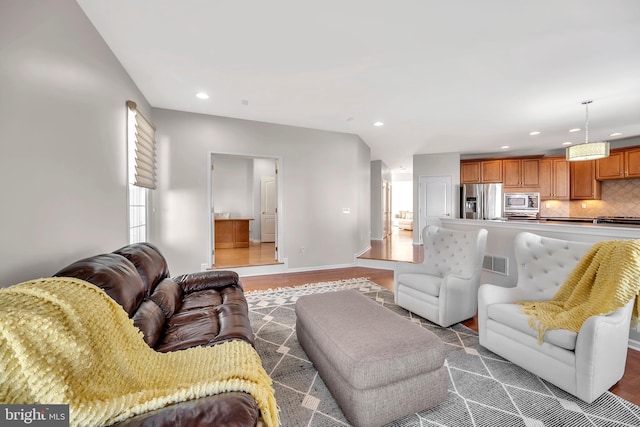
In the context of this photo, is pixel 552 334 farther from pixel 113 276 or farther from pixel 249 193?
pixel 249 193

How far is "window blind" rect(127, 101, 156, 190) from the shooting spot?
9.78 feet

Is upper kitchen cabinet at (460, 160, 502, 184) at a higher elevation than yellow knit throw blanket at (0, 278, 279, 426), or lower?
higher

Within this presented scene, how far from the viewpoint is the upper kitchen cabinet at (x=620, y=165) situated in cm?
507

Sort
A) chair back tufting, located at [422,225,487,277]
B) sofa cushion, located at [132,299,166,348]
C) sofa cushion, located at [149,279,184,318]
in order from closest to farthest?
sofa cushion, located at [132,299,166,348]
sofa cushion, located at [149,279,184,318]
chair back tufting, located at [422,225,487,277]

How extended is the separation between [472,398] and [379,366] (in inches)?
31.3

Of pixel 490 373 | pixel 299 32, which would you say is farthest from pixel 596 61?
pixel 490 373

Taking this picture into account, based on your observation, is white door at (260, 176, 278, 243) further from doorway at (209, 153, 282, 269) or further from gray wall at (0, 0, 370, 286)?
gray wall at (0, 0, 370, 286)

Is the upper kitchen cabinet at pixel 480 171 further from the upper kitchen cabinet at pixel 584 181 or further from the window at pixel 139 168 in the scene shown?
the window at pixel 139 168

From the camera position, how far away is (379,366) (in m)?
1.39

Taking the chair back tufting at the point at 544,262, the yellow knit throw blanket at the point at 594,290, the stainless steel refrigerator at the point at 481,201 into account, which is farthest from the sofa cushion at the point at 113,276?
the stainless steel refrigerator at the point at 481,201

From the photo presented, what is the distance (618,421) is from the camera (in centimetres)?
147

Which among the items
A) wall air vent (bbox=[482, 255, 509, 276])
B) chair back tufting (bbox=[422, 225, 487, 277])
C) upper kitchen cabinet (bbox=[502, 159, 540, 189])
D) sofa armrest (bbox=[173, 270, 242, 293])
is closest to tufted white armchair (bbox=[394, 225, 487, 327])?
chair back tufting (bbox=[422, 225, 487, 277])

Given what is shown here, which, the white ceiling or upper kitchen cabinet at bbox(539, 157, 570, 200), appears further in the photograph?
upper kitchen cabinet at bbox(539, 157, 570, 200)

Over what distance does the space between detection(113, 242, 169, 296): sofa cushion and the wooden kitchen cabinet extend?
4.50 m
